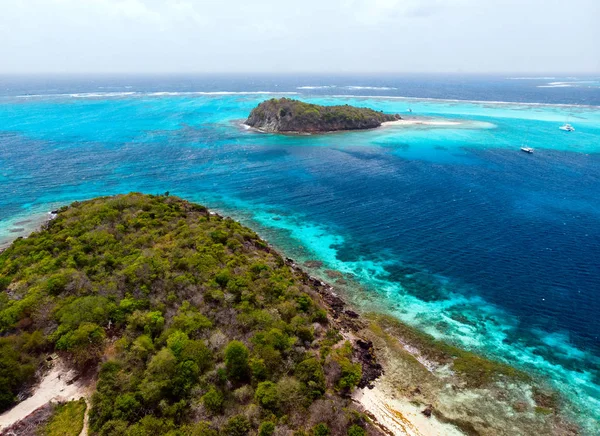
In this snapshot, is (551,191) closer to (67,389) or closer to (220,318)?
(220,318)

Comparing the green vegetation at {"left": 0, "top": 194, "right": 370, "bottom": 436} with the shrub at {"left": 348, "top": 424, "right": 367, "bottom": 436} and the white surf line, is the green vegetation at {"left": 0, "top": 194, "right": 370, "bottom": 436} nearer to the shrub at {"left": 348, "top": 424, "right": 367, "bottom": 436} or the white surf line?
the shrub at {"left": 348, "top": 424, "right": 367, "bottom": 436}

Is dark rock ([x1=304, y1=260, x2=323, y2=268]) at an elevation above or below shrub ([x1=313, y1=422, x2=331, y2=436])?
below

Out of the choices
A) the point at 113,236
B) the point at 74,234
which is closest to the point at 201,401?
the point at 113,236

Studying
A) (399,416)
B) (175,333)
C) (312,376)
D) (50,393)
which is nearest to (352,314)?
(312,376)

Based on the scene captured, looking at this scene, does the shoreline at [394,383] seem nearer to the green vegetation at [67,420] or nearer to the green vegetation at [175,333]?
the green vegetation at [175,333]

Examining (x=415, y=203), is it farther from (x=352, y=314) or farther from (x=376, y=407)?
(x=376, y=407)

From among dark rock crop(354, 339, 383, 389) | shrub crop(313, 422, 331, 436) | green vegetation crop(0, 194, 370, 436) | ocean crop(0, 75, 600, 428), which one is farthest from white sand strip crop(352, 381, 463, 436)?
ocean crop(0, 75, 600, 428)

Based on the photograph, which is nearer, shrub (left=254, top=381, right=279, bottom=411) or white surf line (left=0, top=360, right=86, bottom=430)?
white surf line (left=0, top=360, right=86, bottom=430)
